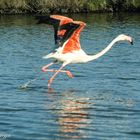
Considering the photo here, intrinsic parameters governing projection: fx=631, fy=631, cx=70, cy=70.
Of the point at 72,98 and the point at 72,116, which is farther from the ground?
the point at 72,116

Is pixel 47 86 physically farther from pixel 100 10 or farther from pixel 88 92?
pixel 100 10

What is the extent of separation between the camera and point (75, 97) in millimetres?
18250

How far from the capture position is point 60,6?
2398 inches

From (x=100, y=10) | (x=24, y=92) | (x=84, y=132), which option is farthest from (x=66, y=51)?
(x=100, y=10)

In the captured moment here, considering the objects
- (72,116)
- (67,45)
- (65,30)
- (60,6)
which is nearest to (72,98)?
(67,45)

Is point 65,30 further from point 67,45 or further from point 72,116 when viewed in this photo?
point 72,116

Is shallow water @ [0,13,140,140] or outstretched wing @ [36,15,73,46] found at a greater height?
outstretched wing @ [36,15,73,46]

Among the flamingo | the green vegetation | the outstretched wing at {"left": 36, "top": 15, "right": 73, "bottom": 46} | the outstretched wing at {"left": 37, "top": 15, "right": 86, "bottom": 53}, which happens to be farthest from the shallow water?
the green vegetation

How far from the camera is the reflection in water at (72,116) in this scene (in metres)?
13.9

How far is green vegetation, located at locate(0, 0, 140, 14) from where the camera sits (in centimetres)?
5962

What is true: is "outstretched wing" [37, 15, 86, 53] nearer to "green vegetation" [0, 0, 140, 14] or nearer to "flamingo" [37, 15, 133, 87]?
"flamingo" [37, 15, 133, 87]

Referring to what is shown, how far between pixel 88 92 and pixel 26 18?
36753 millimetres

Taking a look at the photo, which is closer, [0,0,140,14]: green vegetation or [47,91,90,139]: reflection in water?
[47,91,90,139]: reflection in water

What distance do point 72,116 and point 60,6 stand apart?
45.8 metres
